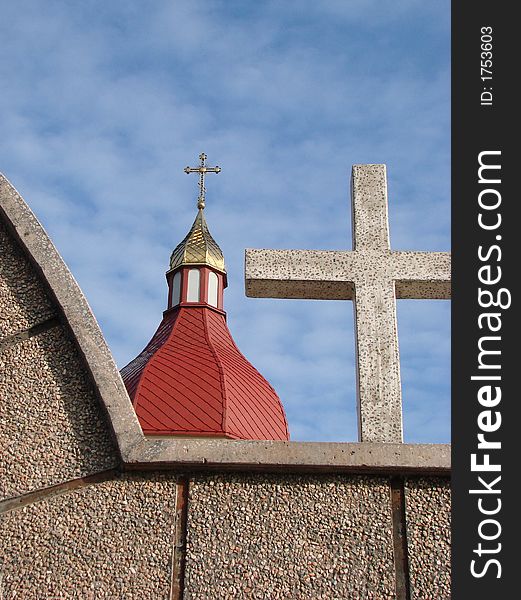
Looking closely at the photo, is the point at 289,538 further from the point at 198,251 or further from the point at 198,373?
the point at 198,251

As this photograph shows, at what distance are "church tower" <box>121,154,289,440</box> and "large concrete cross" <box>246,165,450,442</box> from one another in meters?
7.57

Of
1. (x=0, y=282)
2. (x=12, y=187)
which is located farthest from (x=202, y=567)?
(x=12, y=187)

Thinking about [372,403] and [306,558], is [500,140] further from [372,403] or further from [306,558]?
[306,558]

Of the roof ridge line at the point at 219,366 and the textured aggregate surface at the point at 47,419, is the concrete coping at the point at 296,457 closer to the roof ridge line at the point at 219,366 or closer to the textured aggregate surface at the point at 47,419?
the textured aggregate surface at the point at 47,419

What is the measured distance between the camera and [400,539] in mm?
3602

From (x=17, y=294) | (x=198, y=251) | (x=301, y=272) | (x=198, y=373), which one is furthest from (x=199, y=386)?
(x=17, y=294)

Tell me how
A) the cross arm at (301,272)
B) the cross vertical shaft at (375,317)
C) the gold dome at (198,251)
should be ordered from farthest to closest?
the gold dome at (198,251) < the cross arm at (301,272) < the cross vertical shaft at (375,317)

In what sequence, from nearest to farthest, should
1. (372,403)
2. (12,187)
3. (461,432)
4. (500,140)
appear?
1. (461,432)
2. (500,140)
3. (372,403)
4. (12,187)

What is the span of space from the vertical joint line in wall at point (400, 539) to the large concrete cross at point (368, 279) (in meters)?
0.41

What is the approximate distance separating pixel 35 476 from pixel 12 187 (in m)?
1.38

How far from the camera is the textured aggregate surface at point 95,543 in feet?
11.3

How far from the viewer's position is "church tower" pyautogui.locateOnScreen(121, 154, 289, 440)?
482 inches

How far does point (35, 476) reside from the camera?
11.9ft

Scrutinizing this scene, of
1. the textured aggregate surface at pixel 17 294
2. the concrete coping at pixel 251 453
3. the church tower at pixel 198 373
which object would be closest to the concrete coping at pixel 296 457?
the concrete coping at pixel 251 453
